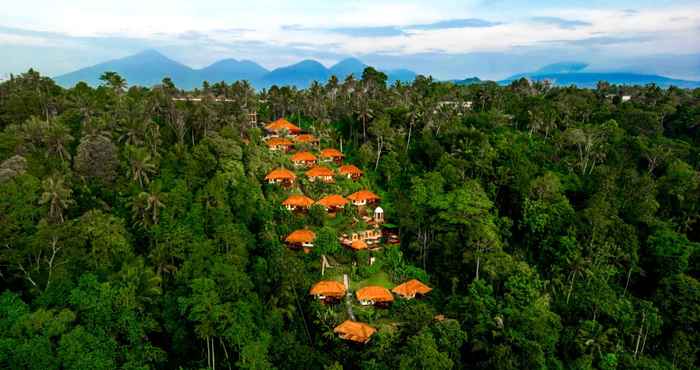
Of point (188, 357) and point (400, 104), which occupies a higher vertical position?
point (400, 104)

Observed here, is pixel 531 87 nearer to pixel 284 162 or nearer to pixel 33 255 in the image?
pixel 284 162

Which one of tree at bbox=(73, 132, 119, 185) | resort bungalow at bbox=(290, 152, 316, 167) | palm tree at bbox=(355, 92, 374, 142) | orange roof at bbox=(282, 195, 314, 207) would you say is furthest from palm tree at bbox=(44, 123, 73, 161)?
palm tree at bbox=(355, 92, 374, 142)

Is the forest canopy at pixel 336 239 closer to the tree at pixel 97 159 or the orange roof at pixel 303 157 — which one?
the tree at pixel 97 159

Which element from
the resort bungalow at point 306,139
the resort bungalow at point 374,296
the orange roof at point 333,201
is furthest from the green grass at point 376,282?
the resort bungalow at point 306,139

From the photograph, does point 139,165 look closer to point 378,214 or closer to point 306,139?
point 378,214

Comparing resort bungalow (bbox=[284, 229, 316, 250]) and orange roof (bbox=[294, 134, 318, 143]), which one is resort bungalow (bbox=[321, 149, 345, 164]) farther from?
resort bungalow (bbox=[284, 229, 316, 250])

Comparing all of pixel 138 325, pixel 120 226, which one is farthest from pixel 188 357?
pixel 120 226
